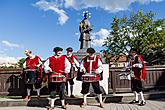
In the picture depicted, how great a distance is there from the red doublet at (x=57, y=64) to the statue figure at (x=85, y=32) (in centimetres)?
489

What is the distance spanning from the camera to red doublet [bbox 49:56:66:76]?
715 centimetres

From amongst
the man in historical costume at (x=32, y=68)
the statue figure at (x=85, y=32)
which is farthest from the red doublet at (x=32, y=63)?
the statue figure at (x=85, y=32)

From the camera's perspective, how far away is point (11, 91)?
11.1 m

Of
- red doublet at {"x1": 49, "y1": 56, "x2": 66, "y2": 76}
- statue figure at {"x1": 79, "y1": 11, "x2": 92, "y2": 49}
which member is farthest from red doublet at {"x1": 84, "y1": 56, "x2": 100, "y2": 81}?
statue figure at {"x1": 79, "y1": 11, "x2": 92, "y2": 49}

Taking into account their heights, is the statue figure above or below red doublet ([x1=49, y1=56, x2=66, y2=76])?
above

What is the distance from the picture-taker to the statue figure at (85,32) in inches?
475

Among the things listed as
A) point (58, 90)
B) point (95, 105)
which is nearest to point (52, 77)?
point (58, 90)

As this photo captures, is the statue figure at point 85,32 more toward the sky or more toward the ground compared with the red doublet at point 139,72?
more toward the sky

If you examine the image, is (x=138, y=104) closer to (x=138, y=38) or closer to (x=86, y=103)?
(x=86, y=103)

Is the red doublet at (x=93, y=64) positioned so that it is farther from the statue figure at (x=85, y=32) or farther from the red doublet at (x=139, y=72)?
the statue figure at (x=85, y=32)

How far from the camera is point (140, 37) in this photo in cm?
3828

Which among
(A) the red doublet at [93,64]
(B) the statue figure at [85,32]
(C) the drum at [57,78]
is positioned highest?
(B) the statue figure at [85,32]

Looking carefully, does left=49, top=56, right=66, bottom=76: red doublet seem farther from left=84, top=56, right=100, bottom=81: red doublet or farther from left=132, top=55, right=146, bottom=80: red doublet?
left=132, top=55, right=146, bottom=80: red doublet

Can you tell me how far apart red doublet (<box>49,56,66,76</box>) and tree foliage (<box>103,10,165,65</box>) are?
31602mm
